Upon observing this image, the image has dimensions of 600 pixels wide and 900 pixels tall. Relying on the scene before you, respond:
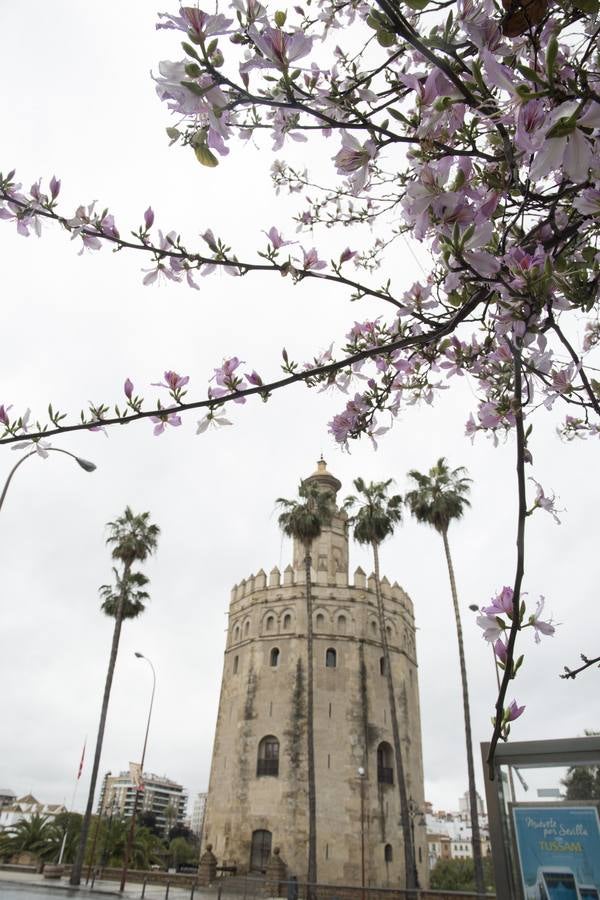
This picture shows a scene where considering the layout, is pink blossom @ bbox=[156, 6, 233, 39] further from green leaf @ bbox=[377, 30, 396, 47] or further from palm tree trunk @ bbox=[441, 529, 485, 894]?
palm tree trunk @ bbox=[441, 529, 485, 894]

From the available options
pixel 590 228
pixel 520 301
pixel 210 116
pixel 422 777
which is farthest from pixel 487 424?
pixel 422 777

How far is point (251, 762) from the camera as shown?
102 feet

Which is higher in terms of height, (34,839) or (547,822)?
(547,822)

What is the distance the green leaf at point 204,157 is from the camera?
74.8 inches

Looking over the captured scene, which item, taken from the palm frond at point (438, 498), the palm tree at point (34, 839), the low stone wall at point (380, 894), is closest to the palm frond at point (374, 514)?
the palm frond at point (438, 498)

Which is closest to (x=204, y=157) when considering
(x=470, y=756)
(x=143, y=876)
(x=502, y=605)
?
(x=502, y=605)

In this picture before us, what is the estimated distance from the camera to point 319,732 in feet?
101

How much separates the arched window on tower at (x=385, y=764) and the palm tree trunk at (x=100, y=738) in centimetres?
1469

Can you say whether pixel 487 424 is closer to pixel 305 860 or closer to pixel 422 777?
pixel 305 860

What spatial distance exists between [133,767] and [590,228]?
2803 cm

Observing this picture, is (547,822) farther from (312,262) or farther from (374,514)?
(374,514)

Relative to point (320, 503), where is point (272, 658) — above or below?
below

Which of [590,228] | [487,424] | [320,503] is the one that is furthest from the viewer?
[320,503]

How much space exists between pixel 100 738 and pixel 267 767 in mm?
9201
